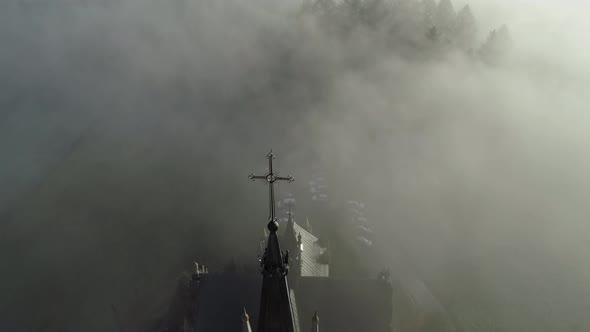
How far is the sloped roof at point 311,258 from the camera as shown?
30856 mm

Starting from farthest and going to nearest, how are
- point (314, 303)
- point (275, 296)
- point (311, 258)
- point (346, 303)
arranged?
point (311, 258) → point (346, 303) → point (314, 303) → point (275, 296)

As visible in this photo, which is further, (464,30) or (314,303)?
(464,30)

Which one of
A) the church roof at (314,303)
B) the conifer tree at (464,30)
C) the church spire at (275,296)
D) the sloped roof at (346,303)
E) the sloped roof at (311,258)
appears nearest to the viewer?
the church spire at (275,296)

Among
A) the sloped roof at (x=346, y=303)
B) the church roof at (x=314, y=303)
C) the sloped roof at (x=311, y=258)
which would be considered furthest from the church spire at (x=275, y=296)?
the sloped roof at (x=311, y=258)

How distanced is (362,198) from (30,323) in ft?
152

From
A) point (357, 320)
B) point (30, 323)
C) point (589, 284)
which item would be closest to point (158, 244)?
point (30, 323)

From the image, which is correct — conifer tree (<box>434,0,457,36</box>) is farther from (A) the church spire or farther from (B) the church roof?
(A) the church spire

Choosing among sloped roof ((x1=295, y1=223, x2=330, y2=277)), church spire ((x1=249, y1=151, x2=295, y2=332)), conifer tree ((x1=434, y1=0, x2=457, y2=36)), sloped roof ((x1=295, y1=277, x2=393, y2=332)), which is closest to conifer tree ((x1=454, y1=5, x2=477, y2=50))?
conifer tree ((x1=434, y1=0, x2=457, y2=36))

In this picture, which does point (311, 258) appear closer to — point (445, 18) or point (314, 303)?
point (314, 303)

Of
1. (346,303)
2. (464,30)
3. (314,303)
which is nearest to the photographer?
(314,303)

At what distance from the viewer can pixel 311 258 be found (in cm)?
3325

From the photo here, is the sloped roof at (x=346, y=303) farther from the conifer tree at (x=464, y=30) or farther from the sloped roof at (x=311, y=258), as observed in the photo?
the conifer tree at (x=464, y=30)

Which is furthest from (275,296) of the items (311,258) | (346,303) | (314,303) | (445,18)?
(445,18)

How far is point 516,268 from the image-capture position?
45.2 m
